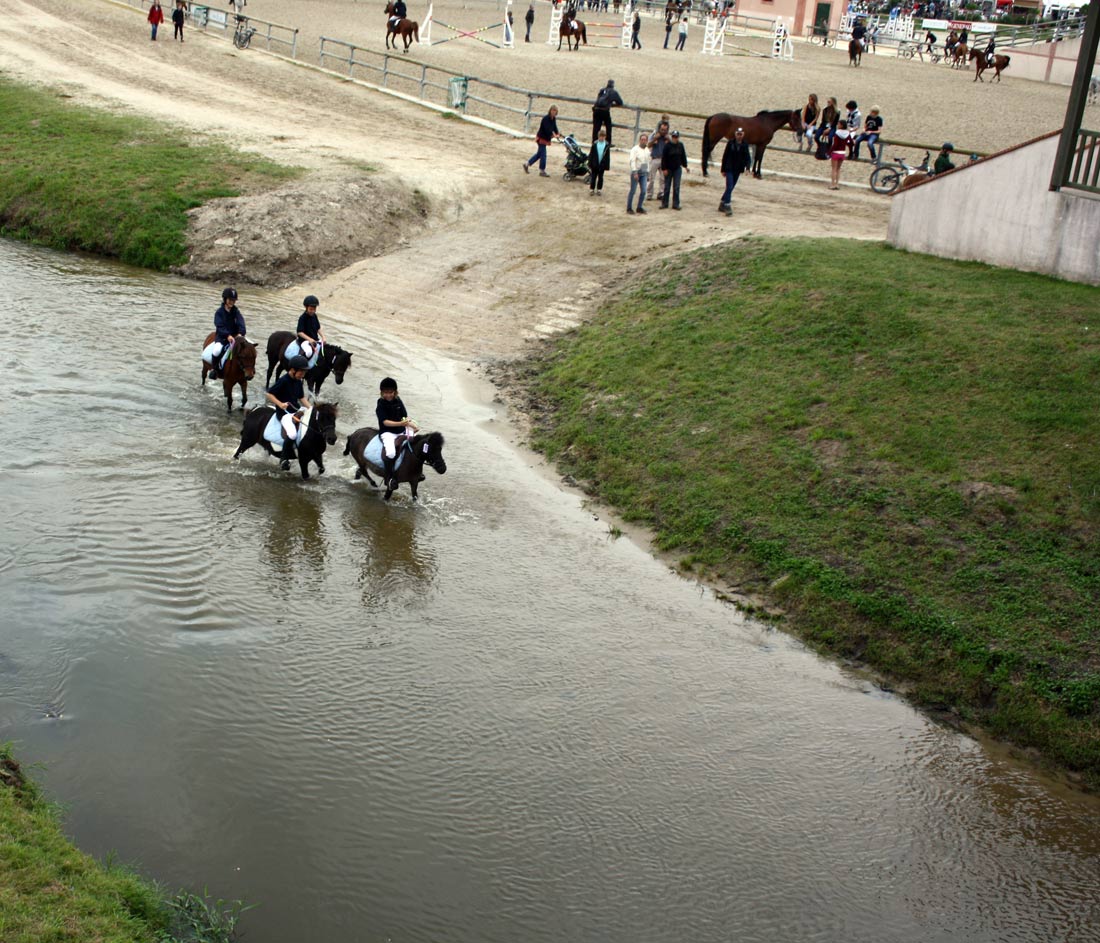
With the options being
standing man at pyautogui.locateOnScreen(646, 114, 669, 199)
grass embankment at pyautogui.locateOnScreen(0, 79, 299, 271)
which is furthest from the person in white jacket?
grass embankment at pyautogui.locateOnScreen(0, 79, 299, 271)

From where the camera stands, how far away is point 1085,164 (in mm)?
17688

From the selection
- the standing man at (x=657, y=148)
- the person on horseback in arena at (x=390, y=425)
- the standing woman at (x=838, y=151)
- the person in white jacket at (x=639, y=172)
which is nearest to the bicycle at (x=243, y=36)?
the standing man at (x=657, y=148)

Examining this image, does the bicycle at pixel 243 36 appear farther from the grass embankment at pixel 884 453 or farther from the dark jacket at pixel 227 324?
the dark jacket at pixel 227 324

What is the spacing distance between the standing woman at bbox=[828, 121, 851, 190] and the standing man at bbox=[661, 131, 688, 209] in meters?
5.52

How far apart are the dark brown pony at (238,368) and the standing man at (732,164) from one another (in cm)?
1336

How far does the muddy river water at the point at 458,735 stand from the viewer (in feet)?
29.1

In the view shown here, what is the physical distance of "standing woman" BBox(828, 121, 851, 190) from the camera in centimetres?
3008

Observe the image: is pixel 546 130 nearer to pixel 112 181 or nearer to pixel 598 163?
pixel 598 163

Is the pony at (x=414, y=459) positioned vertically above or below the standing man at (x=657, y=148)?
below

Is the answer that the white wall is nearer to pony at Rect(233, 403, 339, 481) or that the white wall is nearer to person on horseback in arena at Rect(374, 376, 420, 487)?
person on horseback in arena at Rect(374, 376, 420, 487)

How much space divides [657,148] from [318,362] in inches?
505

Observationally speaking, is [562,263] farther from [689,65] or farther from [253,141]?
[689,65]

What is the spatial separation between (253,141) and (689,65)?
2609 cm

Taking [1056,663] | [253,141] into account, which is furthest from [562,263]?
[1056,663]
